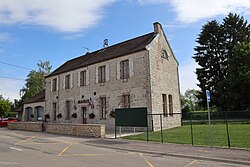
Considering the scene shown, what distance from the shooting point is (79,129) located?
1839 centimetres

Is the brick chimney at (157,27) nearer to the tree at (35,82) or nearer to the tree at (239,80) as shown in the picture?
the tree at (239,80)

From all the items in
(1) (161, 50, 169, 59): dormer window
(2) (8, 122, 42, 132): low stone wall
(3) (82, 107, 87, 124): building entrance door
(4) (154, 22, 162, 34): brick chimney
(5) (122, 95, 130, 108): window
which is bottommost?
(2) (8, 122, 42, 132): low stone wall

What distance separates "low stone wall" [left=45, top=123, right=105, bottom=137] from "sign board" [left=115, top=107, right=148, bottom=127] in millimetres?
1601

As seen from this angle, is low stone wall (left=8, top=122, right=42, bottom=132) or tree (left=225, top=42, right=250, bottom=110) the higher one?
tree (left=225, top=42, right=250, bottom=110)

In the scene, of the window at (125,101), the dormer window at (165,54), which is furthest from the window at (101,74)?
the dormer window at (165,54)

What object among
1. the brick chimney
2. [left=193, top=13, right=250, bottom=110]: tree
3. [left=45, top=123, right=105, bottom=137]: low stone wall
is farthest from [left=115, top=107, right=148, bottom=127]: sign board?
[left=193, top=13, right=250, bottom=110]: tree

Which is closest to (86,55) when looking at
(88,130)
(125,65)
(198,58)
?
(125,65)

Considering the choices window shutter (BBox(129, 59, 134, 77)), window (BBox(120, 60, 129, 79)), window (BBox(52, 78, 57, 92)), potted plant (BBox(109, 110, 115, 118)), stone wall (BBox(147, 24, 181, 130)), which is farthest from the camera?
window (BBox(52, 78, 57, 92))

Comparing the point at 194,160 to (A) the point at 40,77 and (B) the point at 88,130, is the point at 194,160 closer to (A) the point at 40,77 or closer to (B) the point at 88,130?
(B) the point at 88,130

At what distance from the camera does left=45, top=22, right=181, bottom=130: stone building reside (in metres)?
20.6

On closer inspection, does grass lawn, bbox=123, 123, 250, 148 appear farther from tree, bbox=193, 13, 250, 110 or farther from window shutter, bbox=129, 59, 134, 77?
tree, bbox=193, 13, 250, 110

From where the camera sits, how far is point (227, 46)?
41781 millimetres

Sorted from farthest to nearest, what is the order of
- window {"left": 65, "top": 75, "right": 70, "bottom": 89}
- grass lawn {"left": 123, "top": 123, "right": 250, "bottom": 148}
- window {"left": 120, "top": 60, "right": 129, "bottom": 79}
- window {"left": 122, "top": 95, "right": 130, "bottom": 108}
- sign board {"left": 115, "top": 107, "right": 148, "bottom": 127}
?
1. window {"left": 65, "top": 75, "right": 70, "bottom": 89}
2. window {"left": 120, "top": 60, "right": 129, "bottom": 79}
3. window {"left": 122, "top": 95, "right": 130, "bottom": 108}
4. sign board {"left": 115, "top": 107, "right": 148, "bottom": 127}
5. grass lawn {"left": 123, "top": 123, "right": 250, "bottom": 148}

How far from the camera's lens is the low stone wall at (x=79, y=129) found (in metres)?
16.9
